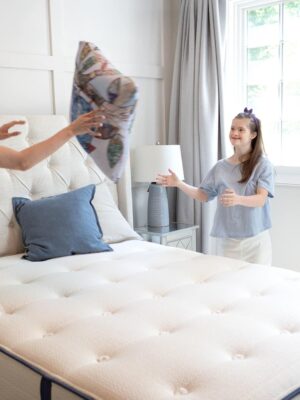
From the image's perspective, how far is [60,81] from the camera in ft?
11.8

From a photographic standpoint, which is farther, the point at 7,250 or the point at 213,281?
the point at 7,250

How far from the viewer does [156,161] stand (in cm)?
370

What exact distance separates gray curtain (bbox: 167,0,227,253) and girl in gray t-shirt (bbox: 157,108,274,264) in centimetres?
86

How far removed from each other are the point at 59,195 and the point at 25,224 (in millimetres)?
273

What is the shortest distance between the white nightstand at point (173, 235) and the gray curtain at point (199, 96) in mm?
206

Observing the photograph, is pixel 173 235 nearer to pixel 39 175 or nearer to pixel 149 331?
pixel 39 175

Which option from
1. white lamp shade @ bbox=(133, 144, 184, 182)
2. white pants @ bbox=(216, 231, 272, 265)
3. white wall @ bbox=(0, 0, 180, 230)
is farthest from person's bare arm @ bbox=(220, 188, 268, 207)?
white wall @ bbox=(0, 0, 180, 230)

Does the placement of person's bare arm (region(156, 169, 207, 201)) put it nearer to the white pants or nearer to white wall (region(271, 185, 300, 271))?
the white pants

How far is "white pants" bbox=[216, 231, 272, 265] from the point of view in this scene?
3090 mm

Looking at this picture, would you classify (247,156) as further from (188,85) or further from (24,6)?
(24,6)

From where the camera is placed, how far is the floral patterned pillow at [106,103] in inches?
83.5

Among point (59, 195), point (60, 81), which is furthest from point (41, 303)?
point (60, 81)

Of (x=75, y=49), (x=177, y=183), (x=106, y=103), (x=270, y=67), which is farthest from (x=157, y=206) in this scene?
(x=106, y=103)

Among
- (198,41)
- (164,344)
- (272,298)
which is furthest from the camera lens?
(198,41)
